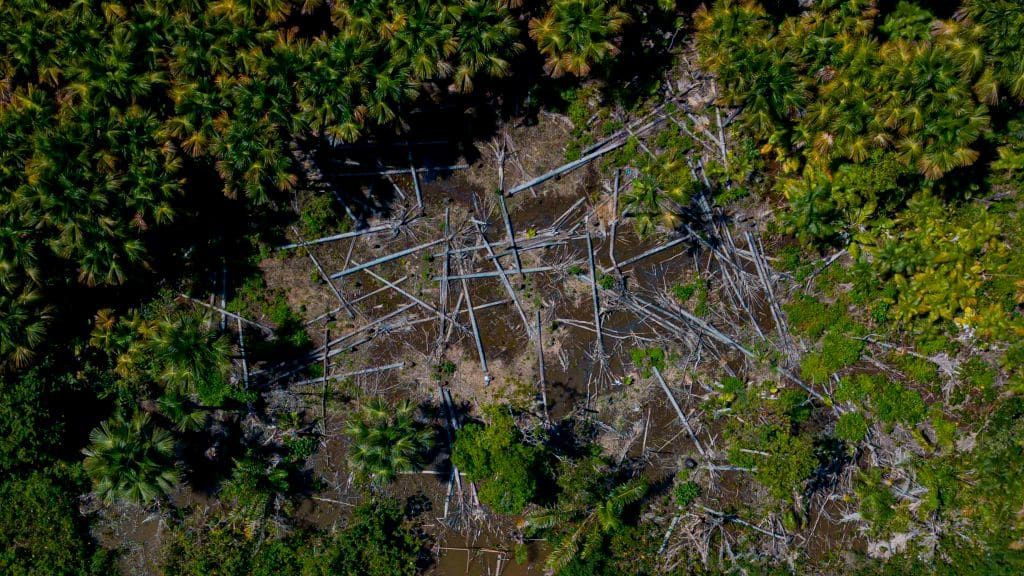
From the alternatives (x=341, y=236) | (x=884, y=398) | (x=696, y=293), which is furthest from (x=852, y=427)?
(x=341, y=236)

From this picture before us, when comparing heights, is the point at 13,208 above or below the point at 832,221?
above

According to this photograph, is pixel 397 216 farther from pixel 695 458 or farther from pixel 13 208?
pixel 695 458

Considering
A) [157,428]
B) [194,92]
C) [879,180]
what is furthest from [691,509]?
[194,92]

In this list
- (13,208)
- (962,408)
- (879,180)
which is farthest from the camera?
(962,408)

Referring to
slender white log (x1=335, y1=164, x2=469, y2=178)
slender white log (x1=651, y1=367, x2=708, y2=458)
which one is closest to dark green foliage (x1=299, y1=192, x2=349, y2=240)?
slender white log (x1=335, y1=164, x2=469, y2=178)

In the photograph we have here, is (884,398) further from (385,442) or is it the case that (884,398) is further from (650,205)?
(385,442)

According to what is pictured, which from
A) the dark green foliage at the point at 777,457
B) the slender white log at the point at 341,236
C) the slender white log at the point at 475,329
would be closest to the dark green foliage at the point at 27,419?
the slender white log at the point at 341,236

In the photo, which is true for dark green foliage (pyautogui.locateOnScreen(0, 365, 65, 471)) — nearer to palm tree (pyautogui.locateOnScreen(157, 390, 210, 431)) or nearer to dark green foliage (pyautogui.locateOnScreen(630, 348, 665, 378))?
palm tree (pyautogui.locateOnScreen(157, 390, 210, 431))
